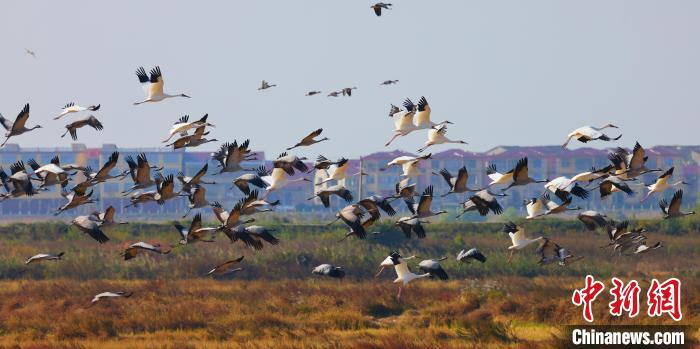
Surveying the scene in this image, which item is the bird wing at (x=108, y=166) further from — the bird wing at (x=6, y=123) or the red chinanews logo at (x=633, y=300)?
the red chinanews logo at (x=633, y=300)

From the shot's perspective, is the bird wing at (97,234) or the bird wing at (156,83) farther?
the bird wing at (156,83)

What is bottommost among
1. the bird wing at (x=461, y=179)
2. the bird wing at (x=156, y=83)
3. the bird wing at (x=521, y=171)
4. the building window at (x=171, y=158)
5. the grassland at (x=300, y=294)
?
the building window at (x=171, y=158)

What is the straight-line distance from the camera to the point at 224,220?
26484mm

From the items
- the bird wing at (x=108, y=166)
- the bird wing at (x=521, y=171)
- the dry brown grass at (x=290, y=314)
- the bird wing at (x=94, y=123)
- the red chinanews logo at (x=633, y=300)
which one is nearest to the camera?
the bird wing at (x=108, y=166)

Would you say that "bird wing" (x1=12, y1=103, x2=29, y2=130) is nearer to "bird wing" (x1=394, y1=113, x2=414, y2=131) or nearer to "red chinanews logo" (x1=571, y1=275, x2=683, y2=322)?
"bird wing" (x1=394, y1=113, x2=414, y2=131)

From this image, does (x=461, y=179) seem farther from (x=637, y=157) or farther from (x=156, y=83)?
(x=156, y=83)

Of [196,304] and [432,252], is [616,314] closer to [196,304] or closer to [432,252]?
[196,304]

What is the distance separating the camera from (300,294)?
43.2 meters

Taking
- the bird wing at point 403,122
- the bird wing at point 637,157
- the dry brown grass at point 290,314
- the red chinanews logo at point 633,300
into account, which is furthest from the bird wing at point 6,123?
the red chinanews logo at point 633,300

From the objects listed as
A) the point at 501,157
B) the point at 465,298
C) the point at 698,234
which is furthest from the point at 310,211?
the point at 465,298

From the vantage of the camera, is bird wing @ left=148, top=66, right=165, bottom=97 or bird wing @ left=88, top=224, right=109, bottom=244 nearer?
bird wing @ left=88, top=224, right=109, bottom=244

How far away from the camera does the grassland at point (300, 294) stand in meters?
34.0

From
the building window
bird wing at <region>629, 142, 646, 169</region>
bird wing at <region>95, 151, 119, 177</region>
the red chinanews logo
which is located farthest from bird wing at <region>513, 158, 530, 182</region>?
the building window

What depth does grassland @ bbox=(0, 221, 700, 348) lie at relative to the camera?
112 feet
